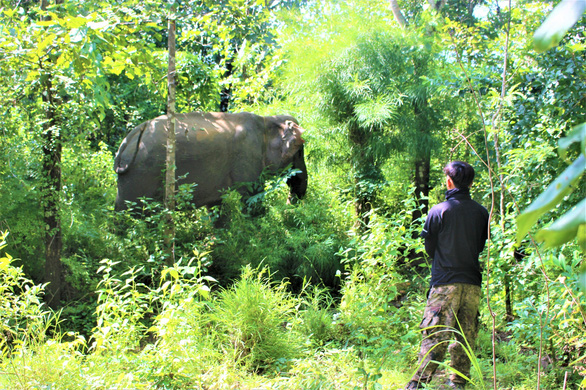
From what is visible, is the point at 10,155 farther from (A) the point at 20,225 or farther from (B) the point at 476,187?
(B) the point at 476,187

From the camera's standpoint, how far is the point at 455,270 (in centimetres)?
355

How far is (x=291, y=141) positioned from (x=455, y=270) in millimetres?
4626

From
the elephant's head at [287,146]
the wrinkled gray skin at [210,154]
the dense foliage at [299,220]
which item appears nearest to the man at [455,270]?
the dense foliage at [299,220]

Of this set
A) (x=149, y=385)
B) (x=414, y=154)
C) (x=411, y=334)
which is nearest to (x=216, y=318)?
(x=149, y=385)

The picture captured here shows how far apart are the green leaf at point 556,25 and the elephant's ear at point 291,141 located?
290 inches

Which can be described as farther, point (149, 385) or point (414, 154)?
point (414, 154)

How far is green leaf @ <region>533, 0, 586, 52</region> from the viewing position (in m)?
0.47

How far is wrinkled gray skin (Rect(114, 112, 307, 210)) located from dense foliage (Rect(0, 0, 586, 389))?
0.39 metres

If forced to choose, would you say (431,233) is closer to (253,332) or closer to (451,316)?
(451,316)

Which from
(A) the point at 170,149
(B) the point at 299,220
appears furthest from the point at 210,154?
(A) the point at 170,149

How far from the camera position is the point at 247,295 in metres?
4.40

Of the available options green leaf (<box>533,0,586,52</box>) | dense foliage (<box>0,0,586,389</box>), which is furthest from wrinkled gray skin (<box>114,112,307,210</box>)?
green leaf (<box>533,0,586,52</box>)

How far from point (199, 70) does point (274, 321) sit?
3193 millimetres

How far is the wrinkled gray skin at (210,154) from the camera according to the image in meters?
6.96
